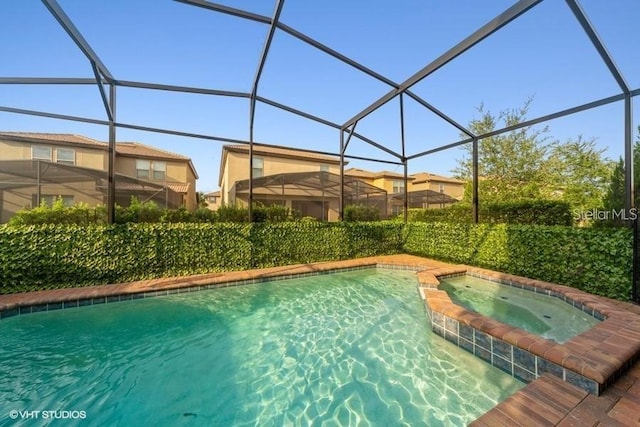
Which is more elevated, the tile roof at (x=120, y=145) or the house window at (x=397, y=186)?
the tile roof at (x=120, y=145)

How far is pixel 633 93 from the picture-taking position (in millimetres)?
4980

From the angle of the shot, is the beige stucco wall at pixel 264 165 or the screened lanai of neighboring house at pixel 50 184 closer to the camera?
the screened lanai of neighboring house at pixel 50 184

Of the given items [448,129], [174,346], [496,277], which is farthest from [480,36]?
[174,346]

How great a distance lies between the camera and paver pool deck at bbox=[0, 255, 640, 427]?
2.12 m

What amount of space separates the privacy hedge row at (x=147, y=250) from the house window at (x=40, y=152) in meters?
12.2

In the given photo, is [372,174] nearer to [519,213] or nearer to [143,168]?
[519,213]

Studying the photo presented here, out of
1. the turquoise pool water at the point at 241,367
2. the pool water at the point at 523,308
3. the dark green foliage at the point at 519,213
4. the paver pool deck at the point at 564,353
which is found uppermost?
the dark green foliage at the point at 519,213

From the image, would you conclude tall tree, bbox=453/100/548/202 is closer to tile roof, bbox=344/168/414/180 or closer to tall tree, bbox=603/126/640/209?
tile roof, bbox=344/168/414/180

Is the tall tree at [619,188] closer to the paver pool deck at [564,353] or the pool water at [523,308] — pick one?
the paver pool deck at [564,353]

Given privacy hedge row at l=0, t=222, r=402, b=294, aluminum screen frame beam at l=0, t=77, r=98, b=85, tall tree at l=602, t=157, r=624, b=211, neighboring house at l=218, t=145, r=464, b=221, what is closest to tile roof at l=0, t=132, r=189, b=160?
neighboring house at l=218, t=145, r=464, b=221

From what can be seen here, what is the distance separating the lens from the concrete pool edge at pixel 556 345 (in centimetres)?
256

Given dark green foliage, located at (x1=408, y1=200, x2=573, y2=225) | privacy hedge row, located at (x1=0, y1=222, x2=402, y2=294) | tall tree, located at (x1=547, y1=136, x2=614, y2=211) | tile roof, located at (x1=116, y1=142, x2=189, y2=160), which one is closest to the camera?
privacy hedge row, located at (x1=0, y1=222, x2=402, y2=294)

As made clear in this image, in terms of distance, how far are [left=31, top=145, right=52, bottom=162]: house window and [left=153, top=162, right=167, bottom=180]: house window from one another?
16.1 ft

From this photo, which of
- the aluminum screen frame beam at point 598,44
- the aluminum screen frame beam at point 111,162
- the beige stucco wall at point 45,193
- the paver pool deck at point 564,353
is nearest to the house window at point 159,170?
the beige stucco wall at point 45,193
